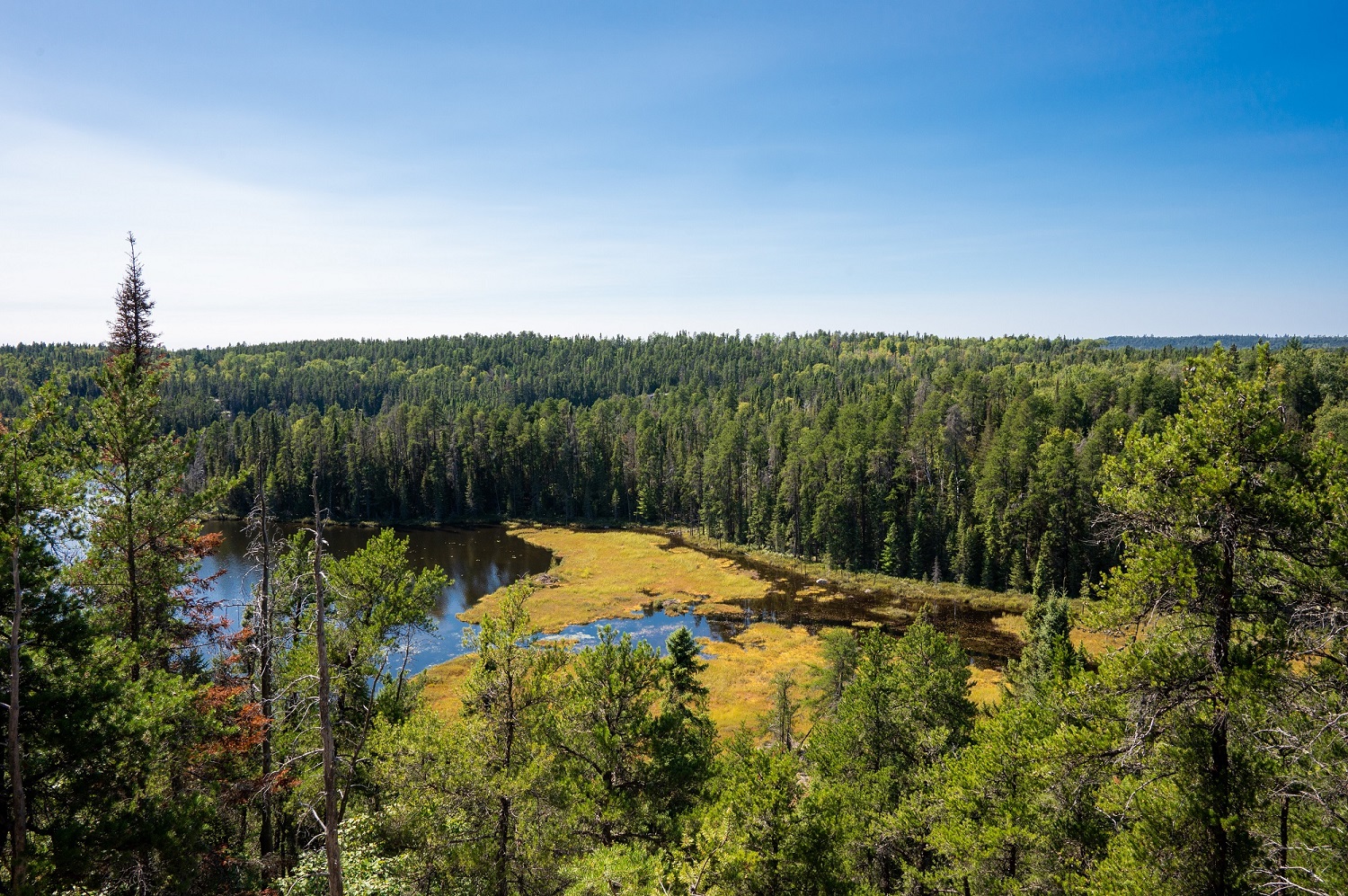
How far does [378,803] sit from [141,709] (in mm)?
9577

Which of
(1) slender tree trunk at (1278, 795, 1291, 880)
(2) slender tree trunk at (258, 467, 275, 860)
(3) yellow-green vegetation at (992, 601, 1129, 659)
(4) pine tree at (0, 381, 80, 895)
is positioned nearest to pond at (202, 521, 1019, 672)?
(3) yellow-green vegetation at (992, 601, 1129, 659)

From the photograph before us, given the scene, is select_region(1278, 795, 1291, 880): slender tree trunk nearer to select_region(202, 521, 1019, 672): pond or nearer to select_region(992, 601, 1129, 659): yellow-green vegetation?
select_region(202, 521, 1019, 672): pond

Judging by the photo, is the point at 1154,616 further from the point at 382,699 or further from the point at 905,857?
the point at 382,699

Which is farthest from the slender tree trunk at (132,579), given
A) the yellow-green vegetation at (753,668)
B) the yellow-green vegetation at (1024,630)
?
the yellow-green vegetation at (1024,630)

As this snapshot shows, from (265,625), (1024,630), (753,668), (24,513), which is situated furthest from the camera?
(1024,630)

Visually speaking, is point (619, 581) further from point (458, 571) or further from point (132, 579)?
point (132, 579)

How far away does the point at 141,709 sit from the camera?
13289 mm

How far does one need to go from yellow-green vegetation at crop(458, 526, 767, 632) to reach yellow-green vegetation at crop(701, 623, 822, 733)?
1177 cm

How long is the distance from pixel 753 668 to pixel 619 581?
28202mm

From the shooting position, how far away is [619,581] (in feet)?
257

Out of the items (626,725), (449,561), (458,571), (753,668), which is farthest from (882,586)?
(626,725)

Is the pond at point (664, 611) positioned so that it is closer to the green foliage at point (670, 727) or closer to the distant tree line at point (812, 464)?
the distant tree line at point (812, 464)

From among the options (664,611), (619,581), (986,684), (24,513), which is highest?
(24,513)

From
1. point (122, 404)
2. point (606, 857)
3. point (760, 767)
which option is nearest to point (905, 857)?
point (760, 767)
